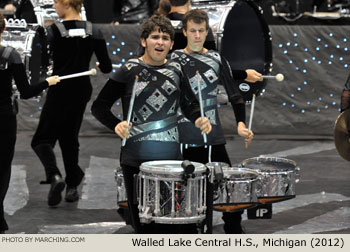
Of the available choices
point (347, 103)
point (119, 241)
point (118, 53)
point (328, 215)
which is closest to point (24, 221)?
point (119, 241)

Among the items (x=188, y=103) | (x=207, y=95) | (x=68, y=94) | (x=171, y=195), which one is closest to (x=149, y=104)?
(x=188, y=103)

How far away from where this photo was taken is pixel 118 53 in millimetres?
9891

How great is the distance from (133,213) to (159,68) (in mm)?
890

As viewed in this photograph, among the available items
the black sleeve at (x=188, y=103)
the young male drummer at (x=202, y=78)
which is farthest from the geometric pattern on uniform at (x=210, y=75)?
the black sleeve at (x=188, y=103)

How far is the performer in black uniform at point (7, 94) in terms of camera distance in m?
5.34

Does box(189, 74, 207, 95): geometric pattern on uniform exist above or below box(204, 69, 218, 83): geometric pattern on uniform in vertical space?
below

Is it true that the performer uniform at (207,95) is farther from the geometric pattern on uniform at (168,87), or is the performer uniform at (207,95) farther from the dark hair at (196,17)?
the geometric pattern on uniform at (168,87)

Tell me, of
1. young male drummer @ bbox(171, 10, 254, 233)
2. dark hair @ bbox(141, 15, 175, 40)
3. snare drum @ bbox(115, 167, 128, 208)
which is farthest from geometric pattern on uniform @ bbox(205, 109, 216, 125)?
dark hair @ bbox(141, 15, 175, 40)

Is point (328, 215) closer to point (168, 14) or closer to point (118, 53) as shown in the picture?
point (168, 14)

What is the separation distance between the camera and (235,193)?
17.0 feet

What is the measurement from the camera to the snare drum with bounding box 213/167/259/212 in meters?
5.16

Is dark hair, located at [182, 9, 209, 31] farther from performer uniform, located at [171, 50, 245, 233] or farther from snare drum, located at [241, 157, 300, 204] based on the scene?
snare drum, located at [241, 157, 300, 204]

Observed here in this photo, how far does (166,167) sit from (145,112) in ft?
1.65

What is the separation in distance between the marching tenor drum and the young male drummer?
1.17ft
